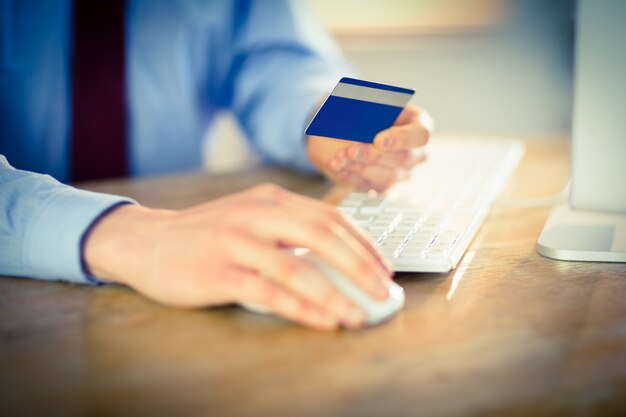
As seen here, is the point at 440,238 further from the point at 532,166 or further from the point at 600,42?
the point at 532,166

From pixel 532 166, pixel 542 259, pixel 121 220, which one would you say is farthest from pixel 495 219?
pixel 121 220

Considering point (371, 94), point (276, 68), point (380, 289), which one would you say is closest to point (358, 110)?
point (371, 94)

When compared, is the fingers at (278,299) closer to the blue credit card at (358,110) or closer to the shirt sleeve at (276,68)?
the blue credit card at (358,110)

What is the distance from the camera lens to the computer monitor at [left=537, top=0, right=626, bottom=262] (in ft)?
2.48

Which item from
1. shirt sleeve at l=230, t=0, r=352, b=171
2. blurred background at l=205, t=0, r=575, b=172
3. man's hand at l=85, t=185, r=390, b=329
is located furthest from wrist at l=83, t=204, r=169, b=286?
blurred background at l=205, t=0, r=575, b=172

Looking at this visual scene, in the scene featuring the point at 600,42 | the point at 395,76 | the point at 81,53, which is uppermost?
the point at 600,42

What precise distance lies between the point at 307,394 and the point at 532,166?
0.84 m

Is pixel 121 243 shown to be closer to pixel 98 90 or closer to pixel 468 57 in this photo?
pixel 98 90

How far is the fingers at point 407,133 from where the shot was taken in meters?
0.82

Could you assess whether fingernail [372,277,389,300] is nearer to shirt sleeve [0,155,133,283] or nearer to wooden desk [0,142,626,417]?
wooden desk [0,142,626,417]

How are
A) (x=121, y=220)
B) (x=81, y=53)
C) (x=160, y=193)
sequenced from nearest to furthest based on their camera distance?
(x=121, y=220) → (x=160, y=193) → (x=81, y=53)

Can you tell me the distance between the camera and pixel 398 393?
44 cm

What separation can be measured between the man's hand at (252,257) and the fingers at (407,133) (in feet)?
0.90

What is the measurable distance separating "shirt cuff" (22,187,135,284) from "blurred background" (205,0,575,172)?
1.66 m
